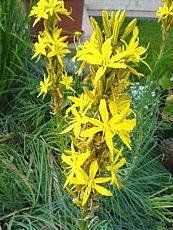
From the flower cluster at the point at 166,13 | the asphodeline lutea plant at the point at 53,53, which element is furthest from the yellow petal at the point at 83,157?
the flower cluster at the point at 166,13

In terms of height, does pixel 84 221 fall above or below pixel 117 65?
below

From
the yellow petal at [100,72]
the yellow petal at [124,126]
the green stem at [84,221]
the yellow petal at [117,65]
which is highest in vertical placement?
the yellow petal at [117,65]

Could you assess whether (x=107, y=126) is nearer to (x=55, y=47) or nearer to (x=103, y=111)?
(x=103, y=111)

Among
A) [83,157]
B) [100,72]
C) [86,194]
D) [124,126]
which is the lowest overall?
[86,194]

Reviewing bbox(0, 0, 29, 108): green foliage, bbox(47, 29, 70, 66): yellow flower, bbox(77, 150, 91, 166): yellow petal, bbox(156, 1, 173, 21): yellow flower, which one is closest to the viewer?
bbox(77, 150, 91, 166): yellow petal

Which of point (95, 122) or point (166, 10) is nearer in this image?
point (95, 122)

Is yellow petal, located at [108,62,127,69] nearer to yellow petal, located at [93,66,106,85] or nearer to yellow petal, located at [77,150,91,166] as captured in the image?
yellow petal, located at [93,66,106,85]

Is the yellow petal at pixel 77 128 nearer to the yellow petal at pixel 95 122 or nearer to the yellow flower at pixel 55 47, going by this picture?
the yellow petal at pixel 95 122

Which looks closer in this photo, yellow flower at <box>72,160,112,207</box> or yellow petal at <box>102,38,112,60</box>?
yellow petal at <box>102,38,112,60</box>

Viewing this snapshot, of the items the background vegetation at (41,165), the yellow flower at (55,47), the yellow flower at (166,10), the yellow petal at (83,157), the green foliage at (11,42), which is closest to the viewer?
the yellow petal at (83,157)

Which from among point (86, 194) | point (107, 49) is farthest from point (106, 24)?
point (86, 194)

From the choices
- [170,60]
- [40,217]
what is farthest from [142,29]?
[40,217]

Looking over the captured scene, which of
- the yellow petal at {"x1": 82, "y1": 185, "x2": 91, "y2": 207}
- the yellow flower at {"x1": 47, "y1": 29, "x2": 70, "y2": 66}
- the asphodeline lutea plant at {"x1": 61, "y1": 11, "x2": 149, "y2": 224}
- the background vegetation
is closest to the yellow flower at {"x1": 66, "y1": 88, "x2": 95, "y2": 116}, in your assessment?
the asphodeline lutea plant at {"x1": 61, "y1": 11, "x2": 149, "y2": 224}
